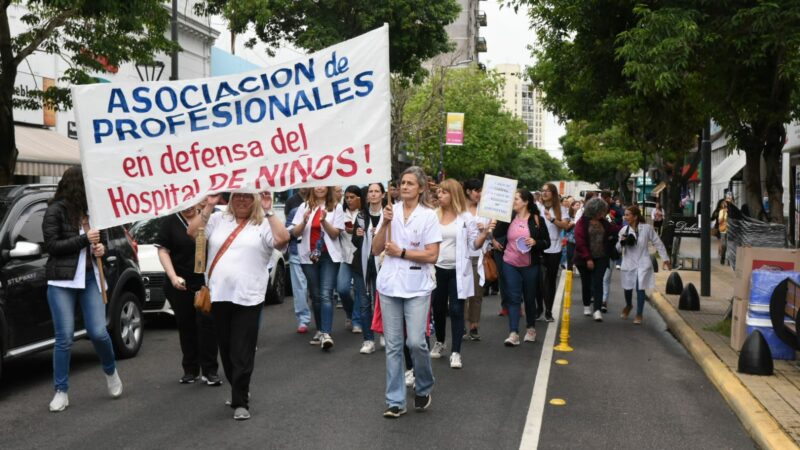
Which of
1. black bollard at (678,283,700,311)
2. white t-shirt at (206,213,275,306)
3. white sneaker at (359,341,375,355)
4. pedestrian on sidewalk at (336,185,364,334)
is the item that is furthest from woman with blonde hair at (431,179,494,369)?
black bollard at (678,283,700,311)

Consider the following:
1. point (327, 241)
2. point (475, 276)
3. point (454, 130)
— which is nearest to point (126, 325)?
point (327, 241)

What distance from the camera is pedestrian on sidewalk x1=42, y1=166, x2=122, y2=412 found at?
22.4 feet

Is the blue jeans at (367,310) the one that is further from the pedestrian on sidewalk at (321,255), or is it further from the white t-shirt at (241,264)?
the white t-shirt at (241,264)

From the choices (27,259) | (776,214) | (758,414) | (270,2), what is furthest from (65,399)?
(270,2)

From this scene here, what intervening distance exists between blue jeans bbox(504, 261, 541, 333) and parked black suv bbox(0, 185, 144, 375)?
13.9 feet

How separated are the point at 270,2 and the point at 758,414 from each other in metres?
26.4

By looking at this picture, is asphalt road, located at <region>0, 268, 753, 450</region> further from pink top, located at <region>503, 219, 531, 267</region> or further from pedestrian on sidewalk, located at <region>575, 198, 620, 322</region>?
pedestrian on sidewalk, located at <region>575, 198, 620, 322</region>

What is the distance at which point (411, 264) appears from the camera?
662cm

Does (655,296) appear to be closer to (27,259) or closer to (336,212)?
(336,212)

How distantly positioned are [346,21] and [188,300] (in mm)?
24598

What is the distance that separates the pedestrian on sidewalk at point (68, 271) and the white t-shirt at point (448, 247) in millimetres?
3099

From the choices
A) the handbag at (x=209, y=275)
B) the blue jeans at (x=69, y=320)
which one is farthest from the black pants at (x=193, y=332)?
the handbag at (x=209, y=275)

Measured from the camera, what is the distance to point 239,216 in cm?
661

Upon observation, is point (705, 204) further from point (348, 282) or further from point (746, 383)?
point (746, 383)
